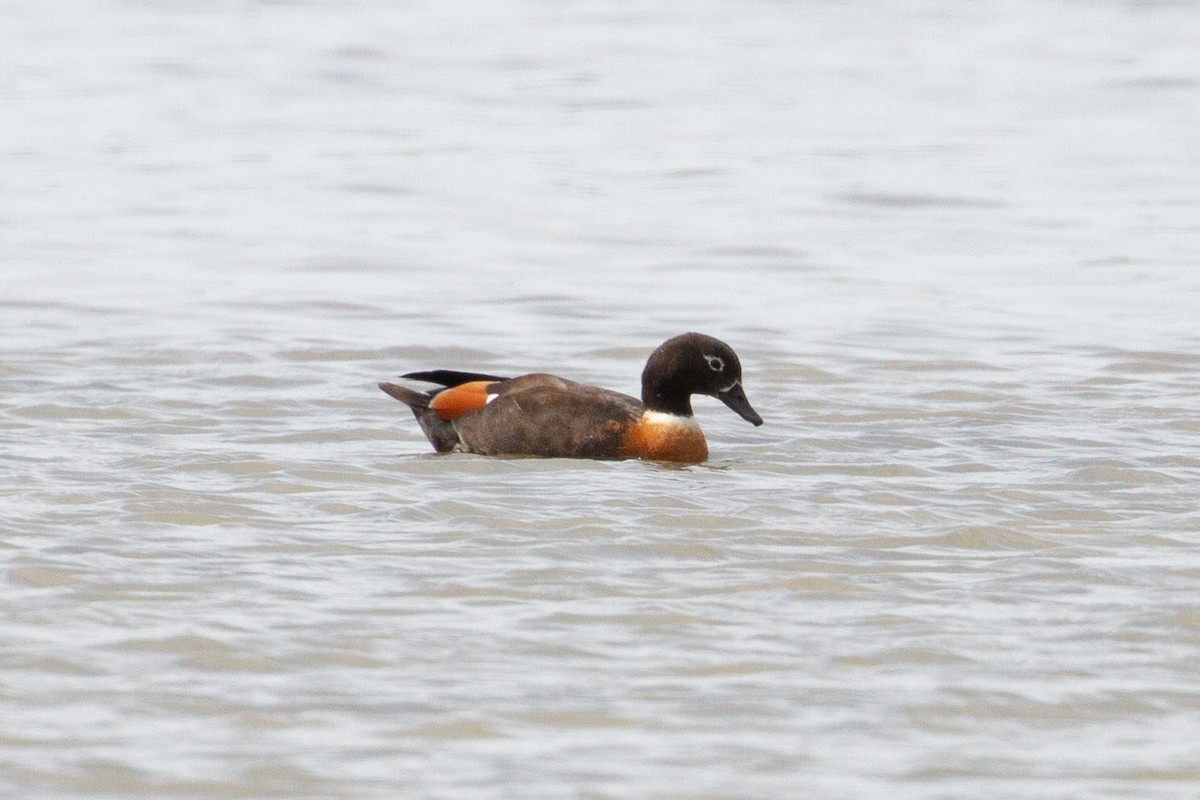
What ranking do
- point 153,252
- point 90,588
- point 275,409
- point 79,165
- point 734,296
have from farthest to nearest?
point 79,165, point 153,252, point 734,296, point 275,409, point 90,588

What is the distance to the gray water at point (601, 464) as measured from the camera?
6.78 metres

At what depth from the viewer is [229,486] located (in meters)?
9.91

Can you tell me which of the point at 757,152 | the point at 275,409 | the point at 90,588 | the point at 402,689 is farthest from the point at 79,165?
the point at 402,689

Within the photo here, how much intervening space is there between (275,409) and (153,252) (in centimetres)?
575

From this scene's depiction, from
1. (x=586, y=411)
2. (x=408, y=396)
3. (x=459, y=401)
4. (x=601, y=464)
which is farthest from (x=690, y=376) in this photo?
(x=408, y=396)

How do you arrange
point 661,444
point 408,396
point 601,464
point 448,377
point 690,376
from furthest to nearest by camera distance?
point 408,396
point 448,377
point 690,376
point 661,444
point 601,464

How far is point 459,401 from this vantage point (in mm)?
11219

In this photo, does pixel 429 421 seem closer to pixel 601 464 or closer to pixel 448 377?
pixel 448 377

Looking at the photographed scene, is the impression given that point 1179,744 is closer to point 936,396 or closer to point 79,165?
point 936,396

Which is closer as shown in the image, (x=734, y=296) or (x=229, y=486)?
(x=229, y=486)

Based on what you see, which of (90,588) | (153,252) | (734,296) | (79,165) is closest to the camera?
(90,588)

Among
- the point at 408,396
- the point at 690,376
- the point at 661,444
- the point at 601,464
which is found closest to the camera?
the point at 601,464

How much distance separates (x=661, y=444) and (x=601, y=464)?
1.03 feet

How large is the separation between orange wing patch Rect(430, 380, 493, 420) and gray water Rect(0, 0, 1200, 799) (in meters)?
0.30
